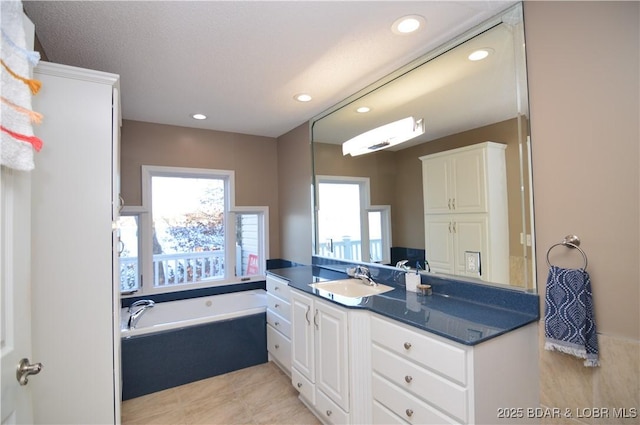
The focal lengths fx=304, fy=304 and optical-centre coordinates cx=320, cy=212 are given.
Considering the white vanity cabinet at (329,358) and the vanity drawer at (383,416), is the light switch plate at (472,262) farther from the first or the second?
the vanity drawer at (383,416)

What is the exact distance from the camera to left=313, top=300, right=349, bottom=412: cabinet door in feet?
6.10

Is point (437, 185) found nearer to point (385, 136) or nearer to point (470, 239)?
point (470, 239)

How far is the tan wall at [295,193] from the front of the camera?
3.42 meters

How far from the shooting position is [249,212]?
396 cm

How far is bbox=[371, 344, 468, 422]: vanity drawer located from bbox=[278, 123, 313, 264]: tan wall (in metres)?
1.85

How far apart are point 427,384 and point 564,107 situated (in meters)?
1.43

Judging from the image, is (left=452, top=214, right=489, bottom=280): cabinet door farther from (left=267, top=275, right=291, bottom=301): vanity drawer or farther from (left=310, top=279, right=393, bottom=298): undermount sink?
(left=267, top=275, right=291, bottom=301): vanity drawer

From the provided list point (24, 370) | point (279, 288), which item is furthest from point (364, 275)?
point (24, 370)

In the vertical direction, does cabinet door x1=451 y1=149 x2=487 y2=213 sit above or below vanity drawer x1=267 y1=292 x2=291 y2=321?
above

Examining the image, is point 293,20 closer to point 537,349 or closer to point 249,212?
point 537,349

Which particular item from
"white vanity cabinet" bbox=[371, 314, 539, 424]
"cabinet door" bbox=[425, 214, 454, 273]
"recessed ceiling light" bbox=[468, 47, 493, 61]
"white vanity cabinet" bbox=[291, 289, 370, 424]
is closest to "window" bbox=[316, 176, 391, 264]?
"cabinet door" bbox=[425, 214, 454, 273]

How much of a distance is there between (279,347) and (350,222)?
136 cm

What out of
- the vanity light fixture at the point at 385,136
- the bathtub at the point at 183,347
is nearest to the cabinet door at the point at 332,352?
the bathtub at the point at 183,347

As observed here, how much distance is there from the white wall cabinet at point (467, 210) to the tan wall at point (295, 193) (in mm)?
1546
